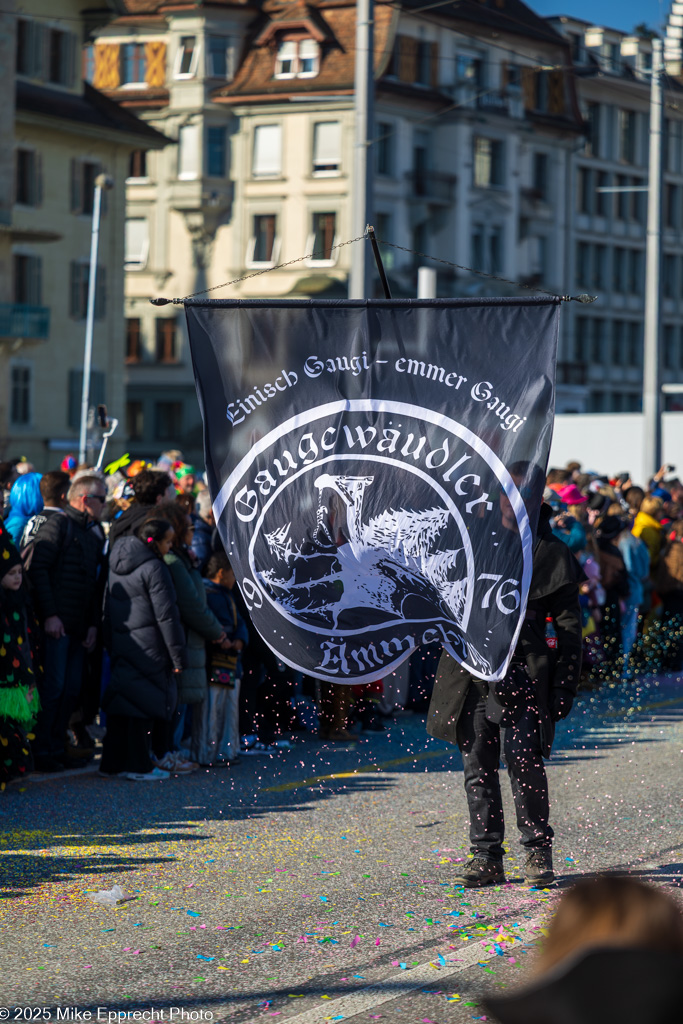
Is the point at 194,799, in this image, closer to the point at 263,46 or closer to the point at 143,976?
the point at 143,976

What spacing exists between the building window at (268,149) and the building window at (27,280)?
47.6 feet

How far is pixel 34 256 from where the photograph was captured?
4525cm

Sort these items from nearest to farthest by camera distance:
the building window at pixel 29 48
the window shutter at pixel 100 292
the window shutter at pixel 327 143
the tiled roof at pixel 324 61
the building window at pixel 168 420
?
the building window at pixel 29 48
the window shutter at pixel 100 292
the tiled roof at pixel 324 61
the window shutter at pixel 327 143
the building window at pixel 168 420

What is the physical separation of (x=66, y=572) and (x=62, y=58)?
37.5m

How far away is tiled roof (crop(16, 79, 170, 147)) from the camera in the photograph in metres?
43.3

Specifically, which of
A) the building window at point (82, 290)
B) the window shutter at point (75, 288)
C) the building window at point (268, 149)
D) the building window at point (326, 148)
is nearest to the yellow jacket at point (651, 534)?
the building window at point (82, 290)

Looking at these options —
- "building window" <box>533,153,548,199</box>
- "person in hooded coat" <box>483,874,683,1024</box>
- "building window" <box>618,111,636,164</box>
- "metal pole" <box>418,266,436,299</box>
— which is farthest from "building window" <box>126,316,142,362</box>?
"person in hooded coat" <box>483,874,683,1024</box>

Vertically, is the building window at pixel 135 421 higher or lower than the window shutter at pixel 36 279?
lower

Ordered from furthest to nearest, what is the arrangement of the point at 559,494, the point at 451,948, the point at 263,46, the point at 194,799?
the point at 263,46, the point at 559,494, the point at 194,799, the point at 451,948

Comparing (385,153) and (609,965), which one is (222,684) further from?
(385,153)

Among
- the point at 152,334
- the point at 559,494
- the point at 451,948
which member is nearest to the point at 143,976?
the point at 451,948

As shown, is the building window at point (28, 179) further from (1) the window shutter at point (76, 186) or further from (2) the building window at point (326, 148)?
(2) the building window at point (326, 148)

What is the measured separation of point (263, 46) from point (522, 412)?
5381 cm

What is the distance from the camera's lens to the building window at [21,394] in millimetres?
45500
